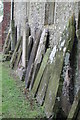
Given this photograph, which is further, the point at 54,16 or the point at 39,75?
the point at 54,16

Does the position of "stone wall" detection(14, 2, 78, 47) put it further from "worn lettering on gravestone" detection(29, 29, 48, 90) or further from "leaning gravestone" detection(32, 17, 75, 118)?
"leaning gravestone" detection(32, 17, 75, 118)

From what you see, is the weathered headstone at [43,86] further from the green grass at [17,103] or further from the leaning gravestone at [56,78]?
the green grass at [17,103]

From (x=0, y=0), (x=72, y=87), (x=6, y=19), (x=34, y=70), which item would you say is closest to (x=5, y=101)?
(x=34, y=70)

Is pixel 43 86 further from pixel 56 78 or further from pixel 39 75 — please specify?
pixel 56 78

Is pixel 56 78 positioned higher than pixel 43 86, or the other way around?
pixel 56 78

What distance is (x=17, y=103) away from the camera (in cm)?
611

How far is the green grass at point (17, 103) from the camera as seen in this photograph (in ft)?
17.4

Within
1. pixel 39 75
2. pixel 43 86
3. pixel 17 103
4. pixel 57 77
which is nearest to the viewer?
pixel 57 77

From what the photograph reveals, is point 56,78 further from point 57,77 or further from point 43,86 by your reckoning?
point 43,86

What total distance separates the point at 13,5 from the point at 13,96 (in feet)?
33.2

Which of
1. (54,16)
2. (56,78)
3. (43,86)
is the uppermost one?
(54,16)

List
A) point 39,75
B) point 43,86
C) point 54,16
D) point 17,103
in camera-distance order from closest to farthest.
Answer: point 43,86
point 17,103
point 39,75
point 54,16

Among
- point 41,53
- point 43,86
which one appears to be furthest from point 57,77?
point 41,53

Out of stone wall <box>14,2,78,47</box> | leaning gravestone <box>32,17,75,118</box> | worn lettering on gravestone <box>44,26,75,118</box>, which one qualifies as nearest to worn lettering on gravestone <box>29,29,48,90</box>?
stone wall <box>14,2,78,47</box>
